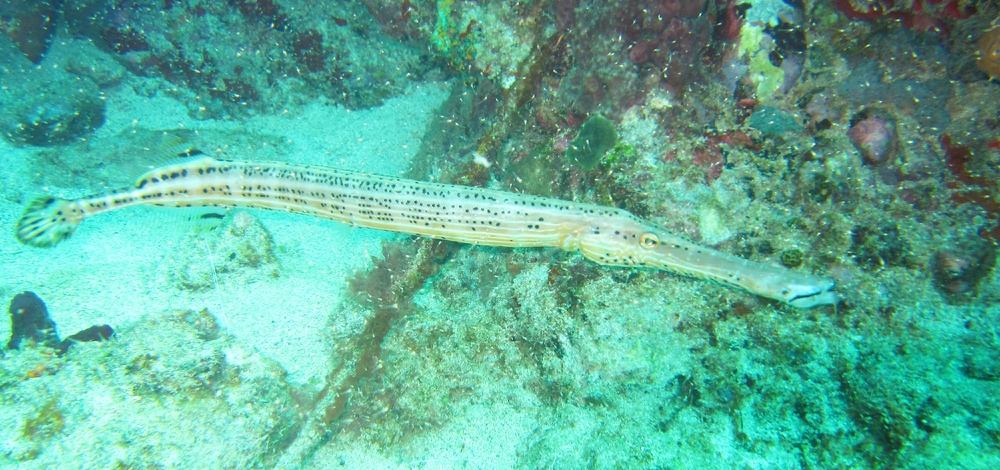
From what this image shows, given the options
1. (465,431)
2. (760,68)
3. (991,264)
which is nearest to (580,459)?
(465,431)

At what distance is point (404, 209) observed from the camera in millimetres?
3898

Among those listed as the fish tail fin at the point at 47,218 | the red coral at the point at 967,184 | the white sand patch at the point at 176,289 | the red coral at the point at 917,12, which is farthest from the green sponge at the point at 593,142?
the fish tail fin at the point at 47,218

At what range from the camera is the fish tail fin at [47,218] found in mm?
4348

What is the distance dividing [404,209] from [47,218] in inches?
172

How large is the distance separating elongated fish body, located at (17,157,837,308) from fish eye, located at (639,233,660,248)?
10 millimetres

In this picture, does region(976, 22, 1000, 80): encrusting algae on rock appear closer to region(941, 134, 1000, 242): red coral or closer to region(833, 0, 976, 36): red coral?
region(833, 0, 976, 36): red coral

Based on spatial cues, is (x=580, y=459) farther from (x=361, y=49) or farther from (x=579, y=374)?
(x=361, y=49)

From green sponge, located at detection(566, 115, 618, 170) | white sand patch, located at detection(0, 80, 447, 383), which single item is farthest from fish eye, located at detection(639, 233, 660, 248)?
white sand patch, located at detection(0, 80, 447, 383)

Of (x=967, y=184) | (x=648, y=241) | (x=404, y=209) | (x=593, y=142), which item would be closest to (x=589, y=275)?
(x=648, y=241)

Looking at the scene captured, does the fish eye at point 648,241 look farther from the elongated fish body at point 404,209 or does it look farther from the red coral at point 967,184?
the red coral at point 967,184

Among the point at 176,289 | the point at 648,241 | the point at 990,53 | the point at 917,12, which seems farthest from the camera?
the point at 176,289

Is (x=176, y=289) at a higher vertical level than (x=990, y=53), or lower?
lower

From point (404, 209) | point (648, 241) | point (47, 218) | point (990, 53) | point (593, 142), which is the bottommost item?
point (648, 241)

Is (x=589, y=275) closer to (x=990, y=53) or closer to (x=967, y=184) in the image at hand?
(x=967, y=184)
